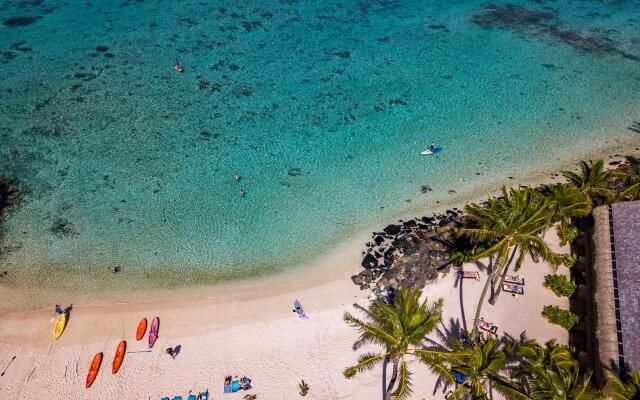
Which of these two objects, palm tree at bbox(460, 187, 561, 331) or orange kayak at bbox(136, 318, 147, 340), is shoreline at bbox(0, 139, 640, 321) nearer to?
orange kayak at bbox(136, 318, 147, 340)

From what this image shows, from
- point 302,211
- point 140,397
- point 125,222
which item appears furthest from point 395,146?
point 140,397

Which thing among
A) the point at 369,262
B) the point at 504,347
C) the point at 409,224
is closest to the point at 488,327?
the point at 504,347

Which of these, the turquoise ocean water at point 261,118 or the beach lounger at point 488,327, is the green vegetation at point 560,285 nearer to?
the beach lounger at point 488,327

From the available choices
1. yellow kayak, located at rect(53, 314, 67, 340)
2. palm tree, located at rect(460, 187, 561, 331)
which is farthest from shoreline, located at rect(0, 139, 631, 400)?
palm tree, located at rect(460, 187, 561, 331)

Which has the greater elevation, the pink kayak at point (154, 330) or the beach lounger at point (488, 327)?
the pink kayak at point (154, 330)

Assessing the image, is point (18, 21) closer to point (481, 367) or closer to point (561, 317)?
point (481, 367)

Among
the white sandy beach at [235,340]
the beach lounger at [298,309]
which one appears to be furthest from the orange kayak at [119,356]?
the beach lounger at [298,309]
